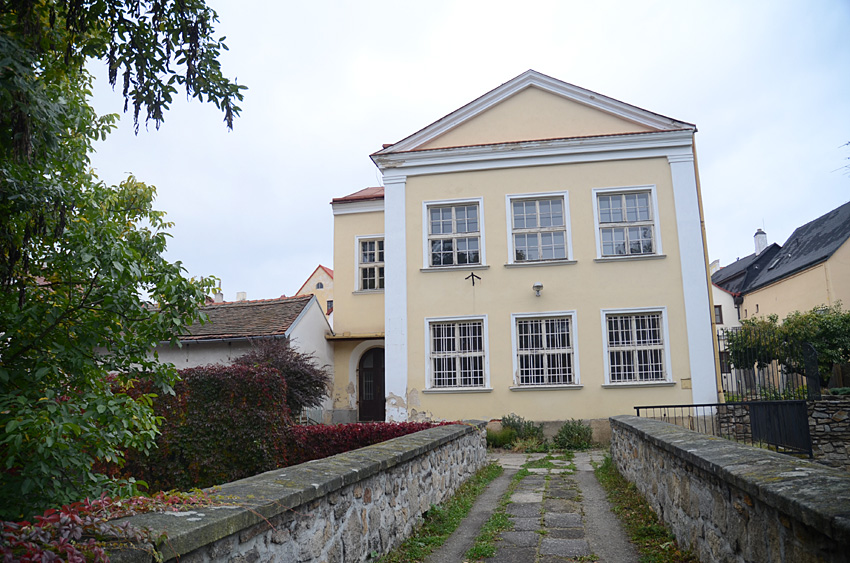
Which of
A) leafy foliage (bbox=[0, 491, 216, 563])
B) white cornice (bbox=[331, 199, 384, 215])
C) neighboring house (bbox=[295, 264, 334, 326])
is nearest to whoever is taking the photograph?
leafy foliage (bbox=[0, 491, 216, 563])

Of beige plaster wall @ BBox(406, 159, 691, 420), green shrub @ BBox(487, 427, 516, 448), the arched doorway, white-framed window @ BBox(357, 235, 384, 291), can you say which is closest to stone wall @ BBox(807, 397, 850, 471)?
beige plaster wall @ BBox(406, 159, 691, 420)

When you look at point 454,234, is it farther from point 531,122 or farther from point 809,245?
point 809,245

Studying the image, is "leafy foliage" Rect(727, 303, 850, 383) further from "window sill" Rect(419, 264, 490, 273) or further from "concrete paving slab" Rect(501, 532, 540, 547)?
"concrete paving slab" Rect(501, 532, 540, 547)

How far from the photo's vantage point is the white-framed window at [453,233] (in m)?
17.2

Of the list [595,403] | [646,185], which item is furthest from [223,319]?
[646,185]

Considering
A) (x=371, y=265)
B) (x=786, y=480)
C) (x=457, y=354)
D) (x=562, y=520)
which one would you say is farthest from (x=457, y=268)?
(x=786, y=480)

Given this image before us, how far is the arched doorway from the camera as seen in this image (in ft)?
63.8

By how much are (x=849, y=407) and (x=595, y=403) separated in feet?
17.7

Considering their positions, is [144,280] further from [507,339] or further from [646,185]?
[646,185]

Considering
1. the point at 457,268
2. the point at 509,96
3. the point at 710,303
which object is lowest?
the point at 710,303

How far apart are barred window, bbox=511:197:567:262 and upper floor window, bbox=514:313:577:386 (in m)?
1.70

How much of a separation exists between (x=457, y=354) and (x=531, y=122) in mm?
6827

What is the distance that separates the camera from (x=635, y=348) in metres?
16.0

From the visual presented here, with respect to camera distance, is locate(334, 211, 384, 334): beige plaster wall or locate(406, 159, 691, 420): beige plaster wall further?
locate(334, 211, 384, 334): beige plaster wall
